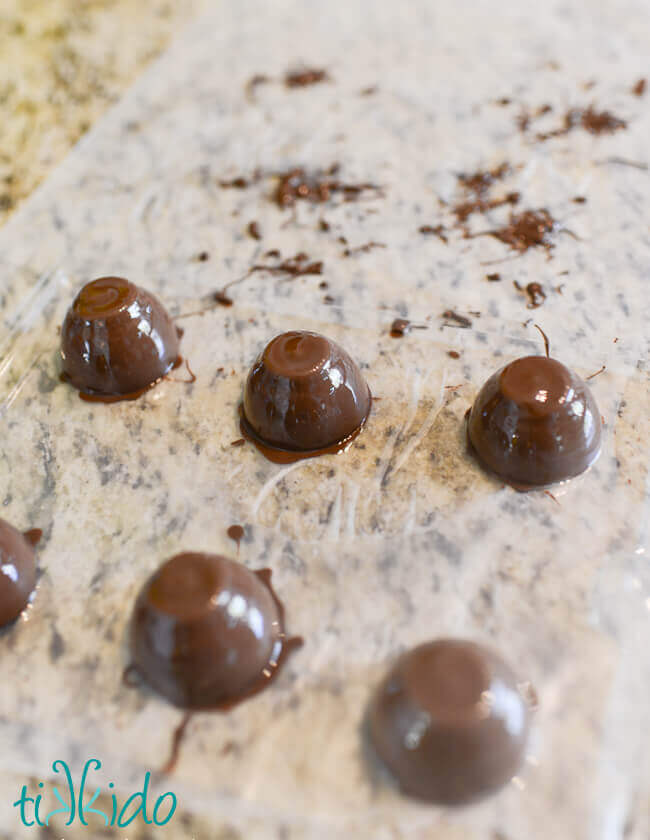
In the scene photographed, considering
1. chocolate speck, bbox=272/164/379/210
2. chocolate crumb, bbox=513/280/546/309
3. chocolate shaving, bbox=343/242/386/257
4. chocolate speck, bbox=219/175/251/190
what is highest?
chocolate speck, bbox=219/175/251/190

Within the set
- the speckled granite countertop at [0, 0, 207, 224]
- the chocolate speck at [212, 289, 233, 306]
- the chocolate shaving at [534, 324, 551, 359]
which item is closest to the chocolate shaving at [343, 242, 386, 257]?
the chocolate speck at [212, 289, 233, 306]

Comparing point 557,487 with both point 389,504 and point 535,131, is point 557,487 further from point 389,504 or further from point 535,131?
point 535,131

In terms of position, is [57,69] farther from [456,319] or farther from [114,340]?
[456,319]

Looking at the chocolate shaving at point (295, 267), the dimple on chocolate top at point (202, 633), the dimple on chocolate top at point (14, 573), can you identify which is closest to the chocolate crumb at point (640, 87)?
the chocolate shaving at point (295, 267)

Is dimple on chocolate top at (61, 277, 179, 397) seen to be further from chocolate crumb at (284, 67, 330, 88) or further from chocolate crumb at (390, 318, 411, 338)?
chocolate crumb at (284, 67, 330, 88)

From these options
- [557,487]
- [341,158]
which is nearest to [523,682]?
[557,487]

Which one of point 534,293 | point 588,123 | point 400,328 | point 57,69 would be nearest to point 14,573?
point 400,328
